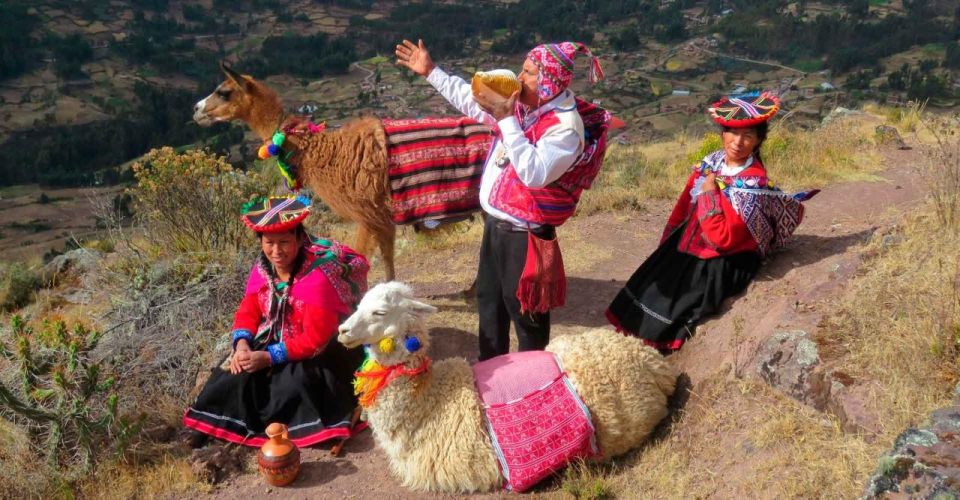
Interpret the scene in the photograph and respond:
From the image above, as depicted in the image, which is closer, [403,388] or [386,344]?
[386,344]

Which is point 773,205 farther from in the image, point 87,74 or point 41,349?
point 87,74

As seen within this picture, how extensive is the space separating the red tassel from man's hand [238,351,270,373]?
4.63 ft

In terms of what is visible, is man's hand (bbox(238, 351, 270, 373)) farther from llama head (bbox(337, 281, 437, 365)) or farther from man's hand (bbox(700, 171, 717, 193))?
man's hand (bbox(700, 171, 717, 193))

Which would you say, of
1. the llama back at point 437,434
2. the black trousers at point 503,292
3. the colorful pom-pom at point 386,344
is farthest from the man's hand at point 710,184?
the colorful pom-pom at point 386,344

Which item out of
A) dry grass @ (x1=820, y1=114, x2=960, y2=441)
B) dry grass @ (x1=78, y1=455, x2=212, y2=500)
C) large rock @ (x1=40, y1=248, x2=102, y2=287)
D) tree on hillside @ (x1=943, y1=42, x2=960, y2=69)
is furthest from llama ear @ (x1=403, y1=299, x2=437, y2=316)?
tree on hillside @ (x1=943, y1=42, x2=960, y2=69)

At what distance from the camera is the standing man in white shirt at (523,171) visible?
2752 mm

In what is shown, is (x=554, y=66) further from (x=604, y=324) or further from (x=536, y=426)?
(x=604, y=324)

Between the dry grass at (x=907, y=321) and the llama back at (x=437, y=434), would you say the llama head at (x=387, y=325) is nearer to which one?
the llama back at (x=437, y=434)

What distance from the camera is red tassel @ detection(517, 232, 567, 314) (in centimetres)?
308

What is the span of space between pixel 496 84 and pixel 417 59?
2.88 ft

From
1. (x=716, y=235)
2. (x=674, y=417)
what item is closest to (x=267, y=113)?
(x=716, y=235)

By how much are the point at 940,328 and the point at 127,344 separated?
460cm

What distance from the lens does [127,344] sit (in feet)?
14.2

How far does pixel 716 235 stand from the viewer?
132 inches
